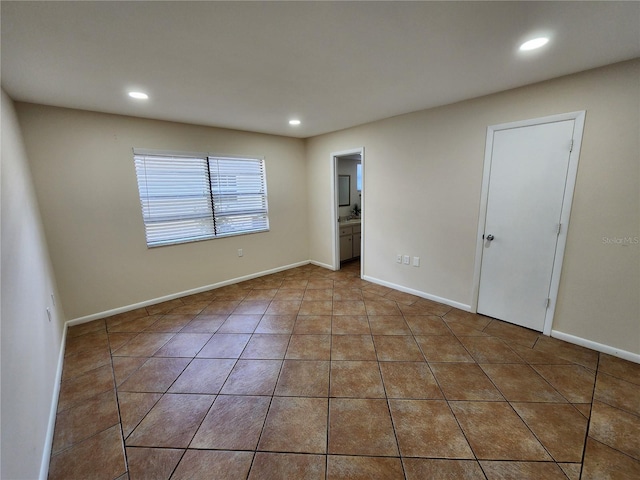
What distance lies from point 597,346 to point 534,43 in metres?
2.54

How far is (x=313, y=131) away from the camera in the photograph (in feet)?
13.9

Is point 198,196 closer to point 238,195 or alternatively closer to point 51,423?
point 238,195

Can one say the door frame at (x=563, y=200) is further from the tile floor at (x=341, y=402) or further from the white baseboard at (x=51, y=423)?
the white baseboard at (x=51, y=423)

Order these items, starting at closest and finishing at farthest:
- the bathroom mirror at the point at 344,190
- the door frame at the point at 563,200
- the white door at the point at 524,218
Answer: the door frame at the point at 563,200, the white door at the point at 524,218, the bathroom mirror at the point at 344,190

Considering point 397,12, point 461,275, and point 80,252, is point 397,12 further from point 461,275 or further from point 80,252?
point 80,252

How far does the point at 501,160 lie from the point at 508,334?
69.4 inches

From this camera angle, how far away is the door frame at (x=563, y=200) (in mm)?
2264

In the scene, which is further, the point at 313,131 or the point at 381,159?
the point at 313,131

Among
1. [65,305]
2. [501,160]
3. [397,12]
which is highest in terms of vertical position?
[397,12]

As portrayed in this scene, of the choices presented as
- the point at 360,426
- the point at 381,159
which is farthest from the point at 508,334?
the point at 381,159

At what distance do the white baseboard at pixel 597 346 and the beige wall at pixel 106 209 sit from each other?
413 centimetres

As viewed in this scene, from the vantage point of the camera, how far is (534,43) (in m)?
1.73

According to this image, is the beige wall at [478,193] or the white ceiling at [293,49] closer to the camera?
the white ceiling at [293,49]

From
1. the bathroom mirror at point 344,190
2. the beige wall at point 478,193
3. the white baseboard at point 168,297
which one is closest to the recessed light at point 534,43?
the beige wall at point 478,193
